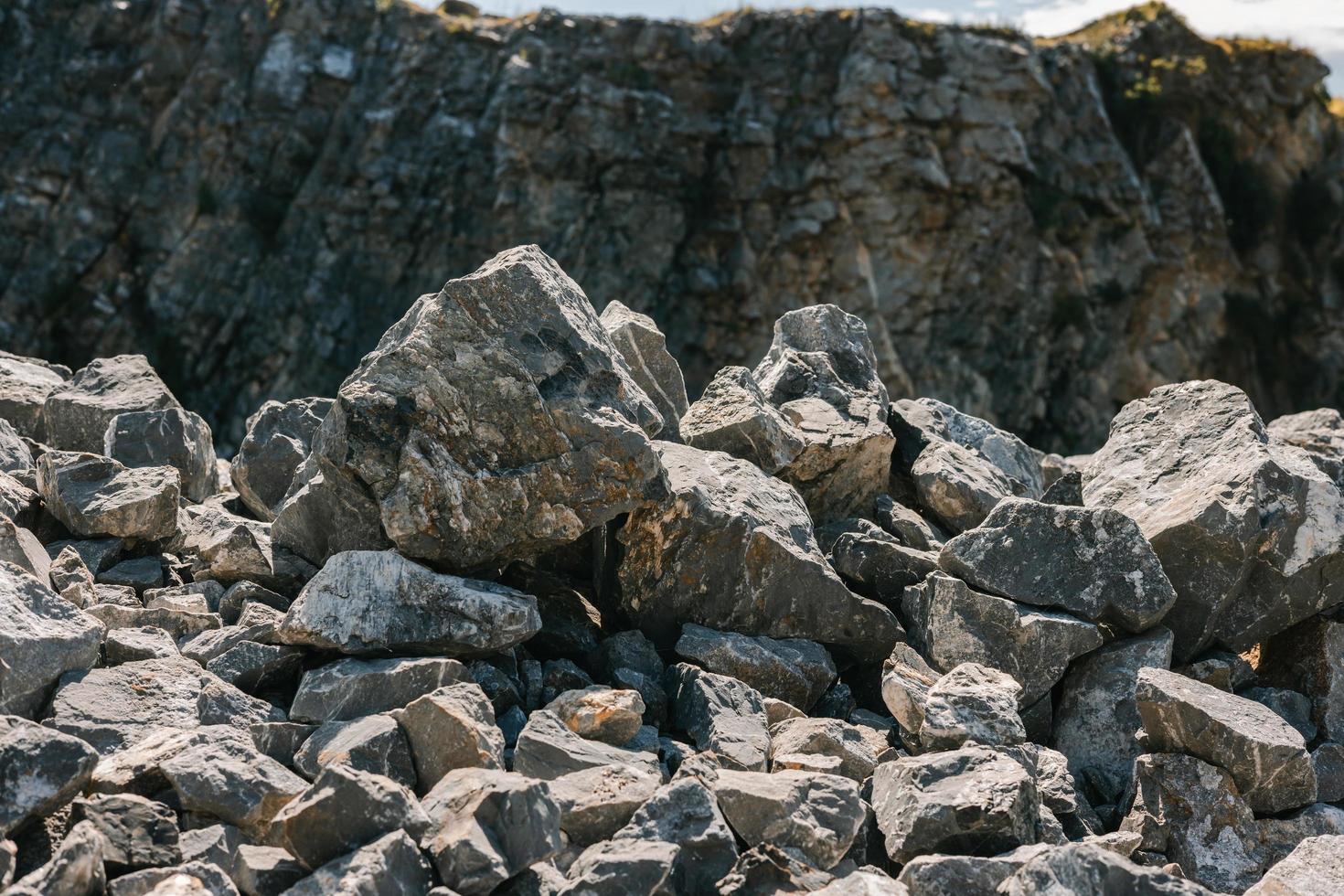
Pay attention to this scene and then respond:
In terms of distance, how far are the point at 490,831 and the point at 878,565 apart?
2618mm

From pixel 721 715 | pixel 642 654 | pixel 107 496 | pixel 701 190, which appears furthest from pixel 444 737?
pixel 701 190

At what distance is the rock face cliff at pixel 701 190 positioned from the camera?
28359 millimetres

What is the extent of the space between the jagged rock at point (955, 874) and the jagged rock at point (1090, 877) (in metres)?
0.15

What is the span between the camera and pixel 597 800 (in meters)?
3.45

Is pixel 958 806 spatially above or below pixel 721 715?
above

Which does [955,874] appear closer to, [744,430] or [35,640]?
[744,430]

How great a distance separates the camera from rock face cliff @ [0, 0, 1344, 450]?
1117 inches

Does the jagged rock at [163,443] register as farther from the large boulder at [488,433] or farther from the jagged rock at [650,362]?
the jagged rock at [650,362]

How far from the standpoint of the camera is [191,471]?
250 inches

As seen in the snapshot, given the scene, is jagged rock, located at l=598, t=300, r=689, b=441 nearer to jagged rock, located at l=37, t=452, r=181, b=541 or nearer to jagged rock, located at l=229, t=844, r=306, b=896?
jagged rock, located at l=37, t=452, r=181, b=541

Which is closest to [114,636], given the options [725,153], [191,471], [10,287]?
[191,471]

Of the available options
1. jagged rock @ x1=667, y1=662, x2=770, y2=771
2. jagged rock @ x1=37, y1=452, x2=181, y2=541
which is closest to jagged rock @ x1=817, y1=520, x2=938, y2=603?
jagged rock @ x1=667, y1=662, x2=770, y2=771

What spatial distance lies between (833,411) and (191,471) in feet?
11.1

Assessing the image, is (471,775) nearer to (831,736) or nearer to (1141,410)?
(831,736)
